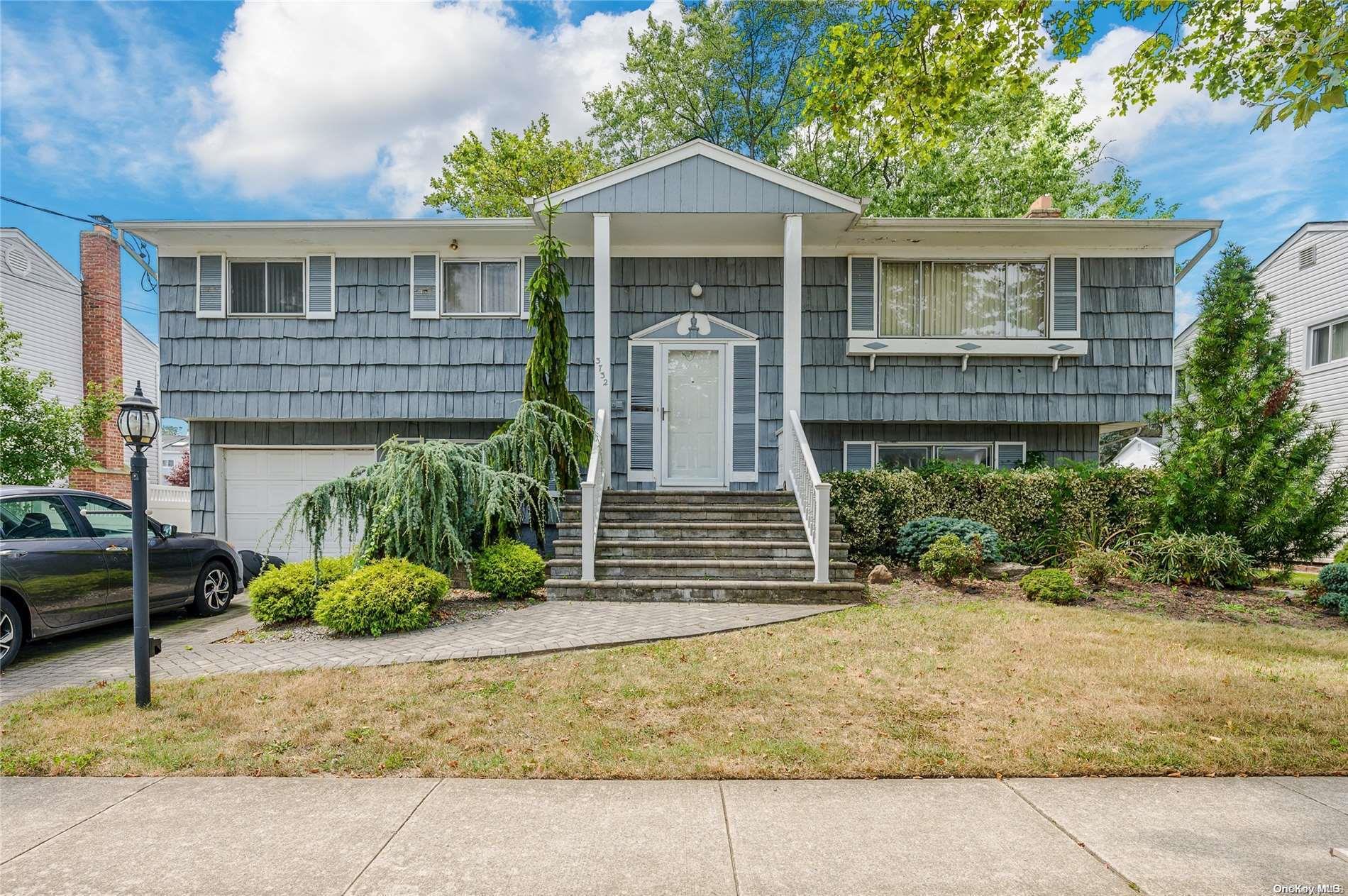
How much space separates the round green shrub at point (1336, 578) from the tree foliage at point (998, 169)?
1077 centimetres

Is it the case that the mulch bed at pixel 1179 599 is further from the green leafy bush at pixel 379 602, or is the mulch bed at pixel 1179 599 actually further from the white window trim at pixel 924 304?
the green leafy bush at pixel 379 602

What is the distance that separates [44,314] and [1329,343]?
28.0 metres

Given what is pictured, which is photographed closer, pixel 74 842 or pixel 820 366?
pixel 74 842

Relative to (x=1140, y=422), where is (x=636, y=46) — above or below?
above

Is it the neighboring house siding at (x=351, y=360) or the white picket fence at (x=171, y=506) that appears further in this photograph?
the white picket fence at (x=171, y=506)

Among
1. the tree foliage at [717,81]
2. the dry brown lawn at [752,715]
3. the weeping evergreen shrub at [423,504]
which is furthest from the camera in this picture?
the tree foliage at [717,81]

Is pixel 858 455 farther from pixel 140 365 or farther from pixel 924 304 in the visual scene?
pixel 140 365

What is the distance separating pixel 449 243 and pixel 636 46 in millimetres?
12772

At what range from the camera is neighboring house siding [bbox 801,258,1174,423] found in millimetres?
9797

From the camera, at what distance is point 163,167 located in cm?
936

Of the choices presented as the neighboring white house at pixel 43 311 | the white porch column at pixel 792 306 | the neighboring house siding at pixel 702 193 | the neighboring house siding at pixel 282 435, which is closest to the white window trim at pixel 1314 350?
the neighboring house siding at pixel 702 193

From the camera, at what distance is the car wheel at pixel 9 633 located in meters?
5.04

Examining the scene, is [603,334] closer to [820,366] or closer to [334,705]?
[820,366]

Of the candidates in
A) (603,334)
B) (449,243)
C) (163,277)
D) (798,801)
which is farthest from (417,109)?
(798,801)
